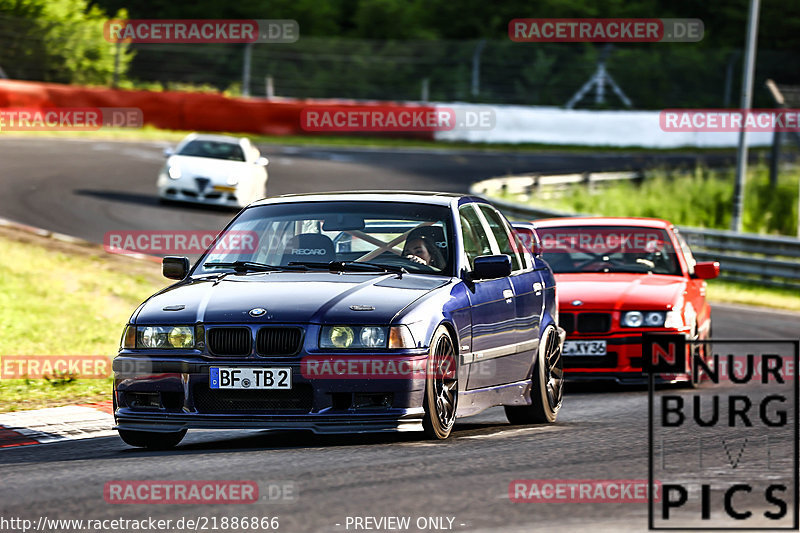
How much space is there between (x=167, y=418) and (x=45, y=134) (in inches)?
1245

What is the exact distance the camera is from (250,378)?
25.4ft

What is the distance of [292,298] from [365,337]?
504mm

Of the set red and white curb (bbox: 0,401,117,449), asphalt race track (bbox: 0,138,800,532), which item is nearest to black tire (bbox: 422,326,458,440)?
asphalt race track (bbox: 0,138,800,532)

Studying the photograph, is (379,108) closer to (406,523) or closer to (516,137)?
(516,137)

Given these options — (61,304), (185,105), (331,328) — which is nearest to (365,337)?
(331,328)

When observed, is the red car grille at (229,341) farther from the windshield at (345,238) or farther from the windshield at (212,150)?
the windshield at (212,150)

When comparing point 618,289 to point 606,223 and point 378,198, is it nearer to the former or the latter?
point 606,223

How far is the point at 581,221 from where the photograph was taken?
562 inches

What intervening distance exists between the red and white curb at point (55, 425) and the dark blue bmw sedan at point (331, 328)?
972 millimetres

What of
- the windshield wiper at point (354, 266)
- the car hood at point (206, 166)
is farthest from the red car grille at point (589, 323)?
the car hood at point (206, 166)

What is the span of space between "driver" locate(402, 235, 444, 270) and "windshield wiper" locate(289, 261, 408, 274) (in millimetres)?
176

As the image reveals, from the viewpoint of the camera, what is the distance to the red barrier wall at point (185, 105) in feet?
120

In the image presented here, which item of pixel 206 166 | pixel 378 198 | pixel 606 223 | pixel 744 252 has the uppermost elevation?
pixel 378 198

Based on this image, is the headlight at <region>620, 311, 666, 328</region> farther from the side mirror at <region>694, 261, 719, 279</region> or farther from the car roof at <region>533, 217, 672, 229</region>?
the car roof at <region>533, 217, 672, 229</region>
